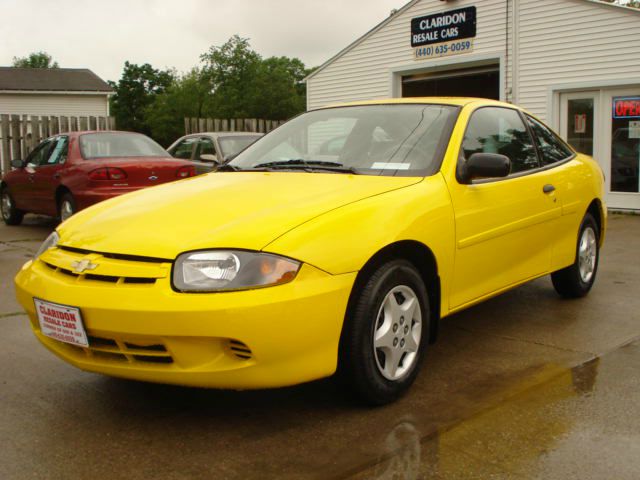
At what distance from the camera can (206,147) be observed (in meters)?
11.9

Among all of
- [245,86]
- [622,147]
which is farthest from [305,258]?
[245,86]

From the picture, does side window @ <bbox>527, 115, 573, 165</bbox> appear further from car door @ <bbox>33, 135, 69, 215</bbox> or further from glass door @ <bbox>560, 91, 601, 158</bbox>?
glass door @ <bbox>560, 91, 601, 158</bbox>

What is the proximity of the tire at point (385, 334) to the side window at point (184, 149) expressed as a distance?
30.3ft

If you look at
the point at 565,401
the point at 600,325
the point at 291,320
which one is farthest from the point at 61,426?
the point at 600,325

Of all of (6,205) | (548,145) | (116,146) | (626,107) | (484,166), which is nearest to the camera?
(484,166)

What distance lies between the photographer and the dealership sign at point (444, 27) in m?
15.7

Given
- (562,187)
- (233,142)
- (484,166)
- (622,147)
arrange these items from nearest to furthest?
1. (484,166)
2. (562,187)
3. (233,142)
4. (622,147)

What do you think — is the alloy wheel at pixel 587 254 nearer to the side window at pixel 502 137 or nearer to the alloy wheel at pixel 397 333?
the side window at pixel 502 137

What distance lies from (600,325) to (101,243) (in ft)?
11.0

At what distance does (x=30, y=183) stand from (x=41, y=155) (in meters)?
0.44

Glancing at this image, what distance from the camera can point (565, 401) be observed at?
3.49 metres

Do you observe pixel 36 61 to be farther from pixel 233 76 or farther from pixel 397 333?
pixel 397 333

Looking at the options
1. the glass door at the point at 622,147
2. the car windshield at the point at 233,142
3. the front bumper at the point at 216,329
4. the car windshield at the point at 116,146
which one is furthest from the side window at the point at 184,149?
the front bumper at the point at 216,329

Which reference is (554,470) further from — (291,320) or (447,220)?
(447,220)
